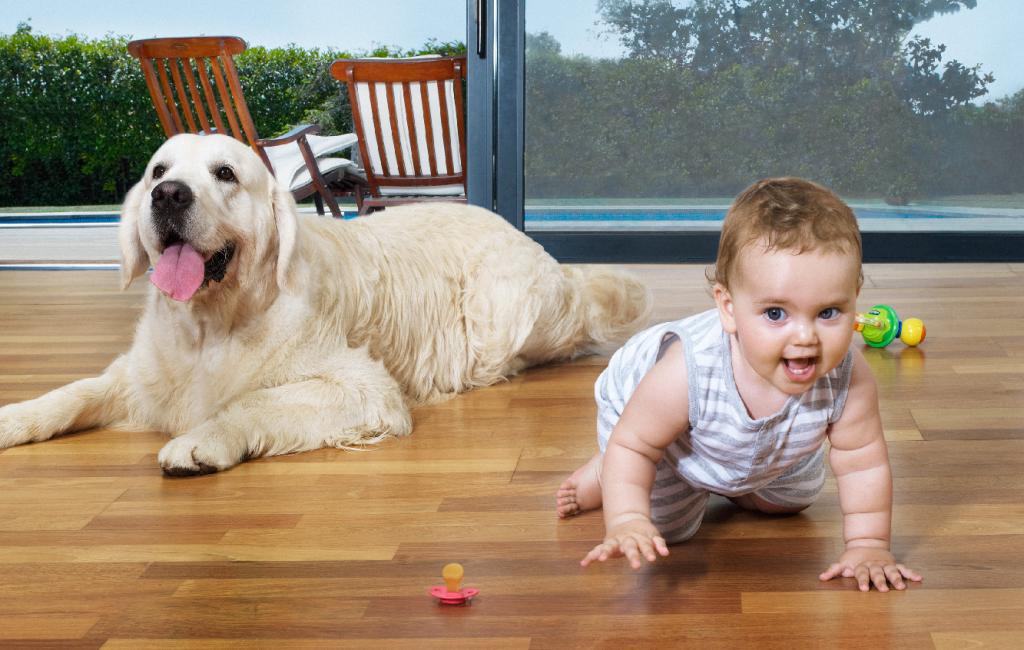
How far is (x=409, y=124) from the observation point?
18.8 ft

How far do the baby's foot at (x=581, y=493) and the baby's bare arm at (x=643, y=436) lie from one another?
27 centimetres

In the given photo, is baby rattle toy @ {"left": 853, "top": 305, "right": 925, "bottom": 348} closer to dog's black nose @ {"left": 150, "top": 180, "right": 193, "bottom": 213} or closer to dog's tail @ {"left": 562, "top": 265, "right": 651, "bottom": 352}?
dog's tail @ {"left": 562, "top": 265, "right": 651, "bottom": 352}

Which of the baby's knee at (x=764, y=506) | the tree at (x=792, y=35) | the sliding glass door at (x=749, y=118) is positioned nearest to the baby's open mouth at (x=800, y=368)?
the baby's knee at (x=764, y=506)

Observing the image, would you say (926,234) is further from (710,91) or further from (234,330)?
(234,330)

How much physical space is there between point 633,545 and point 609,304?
2.26m

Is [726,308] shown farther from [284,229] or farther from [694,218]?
[694,218]

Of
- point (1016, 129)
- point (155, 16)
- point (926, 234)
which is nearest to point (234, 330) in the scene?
point (926, 234)

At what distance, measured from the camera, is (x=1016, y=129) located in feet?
16.8

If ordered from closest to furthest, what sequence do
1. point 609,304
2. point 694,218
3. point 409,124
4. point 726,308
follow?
point 726,308, point 609,304, point 694,218, point 409,124

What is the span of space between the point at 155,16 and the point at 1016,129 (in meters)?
11.5

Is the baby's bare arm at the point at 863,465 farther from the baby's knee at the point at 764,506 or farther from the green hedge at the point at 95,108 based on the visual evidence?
the green hedge at the point at 95,108

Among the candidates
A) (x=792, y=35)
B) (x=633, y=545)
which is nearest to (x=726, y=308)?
(x=633, y=545)

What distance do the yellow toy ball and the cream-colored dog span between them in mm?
1477

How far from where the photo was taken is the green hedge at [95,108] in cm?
1257
